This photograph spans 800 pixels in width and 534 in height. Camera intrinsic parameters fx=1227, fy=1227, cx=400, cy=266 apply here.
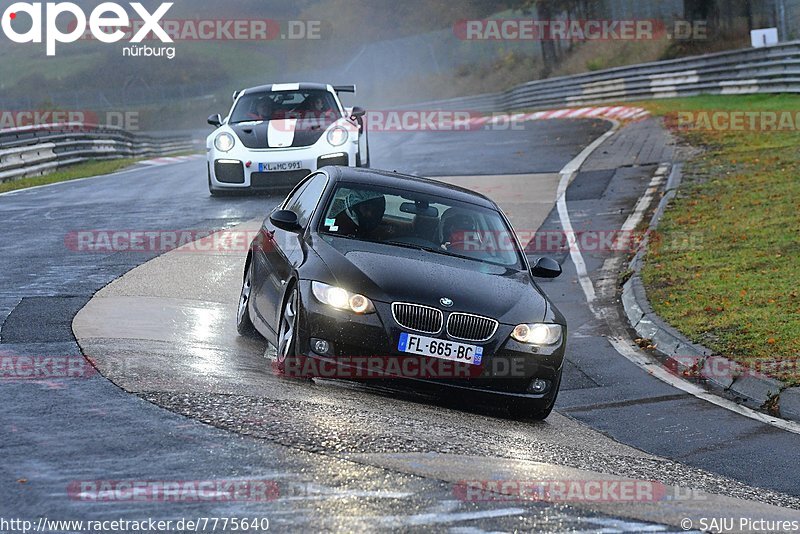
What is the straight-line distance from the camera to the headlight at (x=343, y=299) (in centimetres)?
770

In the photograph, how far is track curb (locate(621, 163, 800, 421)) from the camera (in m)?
9.09

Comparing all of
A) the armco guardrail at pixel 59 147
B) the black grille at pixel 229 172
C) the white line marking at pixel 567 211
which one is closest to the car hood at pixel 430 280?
the white line marking at pixel 567 211

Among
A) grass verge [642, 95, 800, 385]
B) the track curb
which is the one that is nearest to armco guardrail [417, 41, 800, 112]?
grass verge [642, 95, 800, 385]

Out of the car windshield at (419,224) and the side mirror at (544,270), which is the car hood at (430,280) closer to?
the car windshield at (419,224)

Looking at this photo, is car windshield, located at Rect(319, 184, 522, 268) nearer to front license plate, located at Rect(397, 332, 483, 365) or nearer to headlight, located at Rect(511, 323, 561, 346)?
headlight, located at Rect(511, 323, 561, 346)

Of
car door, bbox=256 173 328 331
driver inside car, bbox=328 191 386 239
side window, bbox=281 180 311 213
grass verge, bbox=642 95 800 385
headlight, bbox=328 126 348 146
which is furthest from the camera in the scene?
headlight, bbox=328 126 348 146

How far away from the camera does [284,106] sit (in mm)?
19891

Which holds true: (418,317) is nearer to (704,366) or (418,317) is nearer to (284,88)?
(704,366)

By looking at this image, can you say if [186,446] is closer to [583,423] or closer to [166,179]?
[583,423]

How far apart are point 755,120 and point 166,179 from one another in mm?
13354

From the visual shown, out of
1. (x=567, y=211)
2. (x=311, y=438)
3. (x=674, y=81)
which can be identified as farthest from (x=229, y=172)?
(x=674, y=81)

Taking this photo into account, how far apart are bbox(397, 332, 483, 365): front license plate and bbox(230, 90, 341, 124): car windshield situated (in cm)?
1239

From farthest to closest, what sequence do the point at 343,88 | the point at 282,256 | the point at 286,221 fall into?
the point at 343,88, the point at 286,221, the point at 282,256

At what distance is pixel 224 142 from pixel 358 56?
68.5m
